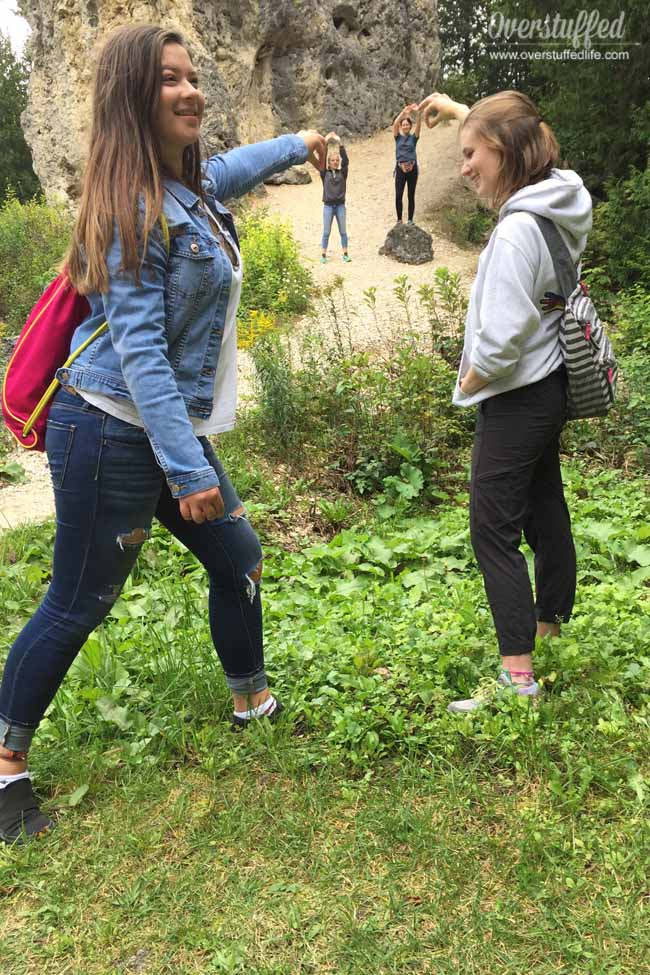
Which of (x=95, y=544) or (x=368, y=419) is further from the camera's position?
(x=368, y=419)

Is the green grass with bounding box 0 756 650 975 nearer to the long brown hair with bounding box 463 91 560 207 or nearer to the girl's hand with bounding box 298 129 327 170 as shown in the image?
the long brown hair with bounding box 463 91 560 207

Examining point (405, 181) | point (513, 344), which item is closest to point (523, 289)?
point (513, 344)

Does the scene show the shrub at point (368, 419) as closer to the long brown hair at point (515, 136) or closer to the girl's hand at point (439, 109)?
the girl's hand at point (439, 109)

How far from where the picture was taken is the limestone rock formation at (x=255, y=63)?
57.4ft

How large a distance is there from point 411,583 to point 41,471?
406cm

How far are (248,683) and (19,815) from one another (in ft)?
2.68

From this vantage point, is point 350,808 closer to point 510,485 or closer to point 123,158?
point 510,485

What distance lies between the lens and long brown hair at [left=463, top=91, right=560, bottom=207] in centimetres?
254

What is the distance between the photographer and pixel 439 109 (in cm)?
308

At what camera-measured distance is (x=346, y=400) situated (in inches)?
245

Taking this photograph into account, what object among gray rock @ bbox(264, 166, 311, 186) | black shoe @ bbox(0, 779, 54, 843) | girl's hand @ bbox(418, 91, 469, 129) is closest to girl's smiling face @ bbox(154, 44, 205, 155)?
girl's hand @ bbox(418, 91, 469, 129)

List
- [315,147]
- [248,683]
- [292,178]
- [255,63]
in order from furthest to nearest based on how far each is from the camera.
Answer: [255,63]
[292,178]
[315,147]
[248,683]

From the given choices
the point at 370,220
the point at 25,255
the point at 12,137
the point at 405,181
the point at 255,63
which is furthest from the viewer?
the point at 12,137

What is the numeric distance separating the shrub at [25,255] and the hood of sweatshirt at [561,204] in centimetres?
932
